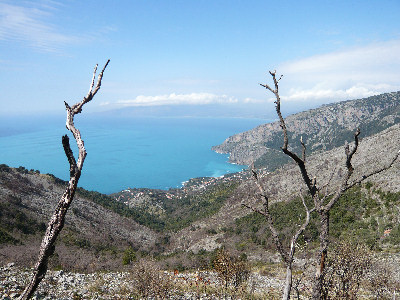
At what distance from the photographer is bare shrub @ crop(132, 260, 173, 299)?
11711 millimetres

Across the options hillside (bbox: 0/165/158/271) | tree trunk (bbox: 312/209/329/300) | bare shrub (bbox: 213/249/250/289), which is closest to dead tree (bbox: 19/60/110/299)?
tree trunk (bbox: 312/209/329/300)

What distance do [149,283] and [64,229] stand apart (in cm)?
3583

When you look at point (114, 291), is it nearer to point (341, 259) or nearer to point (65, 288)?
point (65, 288)

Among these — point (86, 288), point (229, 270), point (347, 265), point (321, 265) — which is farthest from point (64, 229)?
point (321, 265)

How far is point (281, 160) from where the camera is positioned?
165m

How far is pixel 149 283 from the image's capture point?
12.1 meters

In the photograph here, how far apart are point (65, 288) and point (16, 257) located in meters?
9.55

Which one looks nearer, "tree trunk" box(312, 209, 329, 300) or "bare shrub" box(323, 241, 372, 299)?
"tree trunk" box(312, 209, 329, 300)

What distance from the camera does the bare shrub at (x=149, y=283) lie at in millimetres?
11711

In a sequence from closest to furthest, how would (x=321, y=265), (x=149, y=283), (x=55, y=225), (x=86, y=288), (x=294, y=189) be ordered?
(x=55, y=225), (x=321, y=265), (x=149, y=283), (x=86, y=288), (x=294, y=189)

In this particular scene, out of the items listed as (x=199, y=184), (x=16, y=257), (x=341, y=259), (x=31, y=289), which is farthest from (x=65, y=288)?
(x=199, y=184)

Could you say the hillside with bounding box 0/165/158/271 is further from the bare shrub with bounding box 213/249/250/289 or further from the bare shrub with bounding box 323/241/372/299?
the bare shrub with bounding box 323/241/372/299

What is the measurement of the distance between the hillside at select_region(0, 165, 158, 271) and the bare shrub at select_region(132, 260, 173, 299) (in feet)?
39.0

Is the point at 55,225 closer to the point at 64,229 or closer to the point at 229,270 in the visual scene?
the point at 229,270
